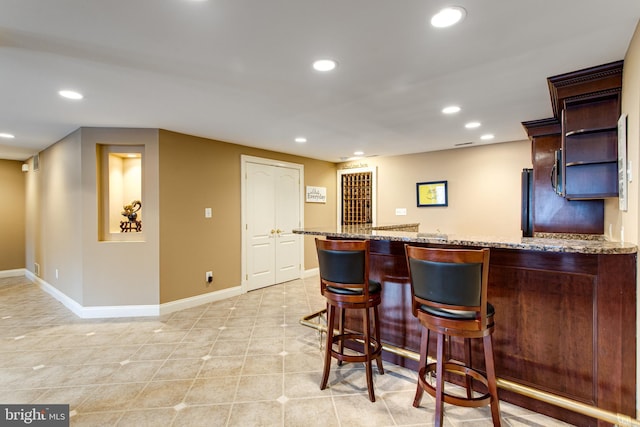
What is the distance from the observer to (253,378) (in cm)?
237

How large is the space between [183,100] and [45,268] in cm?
431

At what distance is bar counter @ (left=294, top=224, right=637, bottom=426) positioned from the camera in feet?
5.46

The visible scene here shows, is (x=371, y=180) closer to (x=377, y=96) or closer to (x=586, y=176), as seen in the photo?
(x=377, y=96)

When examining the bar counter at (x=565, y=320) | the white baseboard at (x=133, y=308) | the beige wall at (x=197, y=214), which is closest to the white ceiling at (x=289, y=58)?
the beige wall at (x=197, y=214)

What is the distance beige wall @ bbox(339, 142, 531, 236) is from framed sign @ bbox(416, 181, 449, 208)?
3.0 inches

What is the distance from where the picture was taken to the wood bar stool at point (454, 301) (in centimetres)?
158

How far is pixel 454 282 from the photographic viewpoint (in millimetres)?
1611

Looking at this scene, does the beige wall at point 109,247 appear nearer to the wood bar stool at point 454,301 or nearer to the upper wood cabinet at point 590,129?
the wood bar stool at point 454,301

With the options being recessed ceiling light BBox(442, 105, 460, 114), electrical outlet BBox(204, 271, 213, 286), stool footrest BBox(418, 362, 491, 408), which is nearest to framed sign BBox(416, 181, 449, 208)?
recessed ceiling light BBox(442, 105, 460, 114)

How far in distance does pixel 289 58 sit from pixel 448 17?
0.98m

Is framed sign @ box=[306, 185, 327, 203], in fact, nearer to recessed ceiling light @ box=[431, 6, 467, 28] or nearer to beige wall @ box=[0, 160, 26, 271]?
recessed ceiling light @ box=[431, 6, 467, 28]

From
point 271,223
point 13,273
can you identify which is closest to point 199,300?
point 271,223

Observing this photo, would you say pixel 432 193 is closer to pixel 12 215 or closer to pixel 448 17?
pixel 448 17

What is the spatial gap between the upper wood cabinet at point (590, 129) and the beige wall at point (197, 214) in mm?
3884
